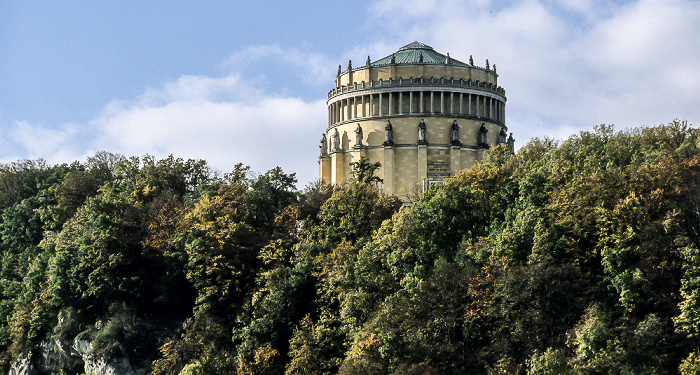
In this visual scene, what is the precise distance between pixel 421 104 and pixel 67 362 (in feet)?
109

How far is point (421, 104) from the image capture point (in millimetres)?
81875

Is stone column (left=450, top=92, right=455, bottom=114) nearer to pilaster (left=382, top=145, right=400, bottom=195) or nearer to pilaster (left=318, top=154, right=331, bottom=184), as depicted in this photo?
pilaster (left=382, top=145, right=400, bottom=195)

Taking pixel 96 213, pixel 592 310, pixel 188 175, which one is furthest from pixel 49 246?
pixel 592 310

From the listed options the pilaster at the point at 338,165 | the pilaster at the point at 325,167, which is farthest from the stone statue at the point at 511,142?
the pilaster at the point at 325,167

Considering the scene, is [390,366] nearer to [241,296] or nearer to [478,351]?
[478,351]

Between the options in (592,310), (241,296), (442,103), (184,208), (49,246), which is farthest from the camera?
(442,103)

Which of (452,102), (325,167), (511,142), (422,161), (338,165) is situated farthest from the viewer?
(325,167)

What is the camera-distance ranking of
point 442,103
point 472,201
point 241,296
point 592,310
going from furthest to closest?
point 442,103 < point 241,296 < point 472,201 < point 592,310

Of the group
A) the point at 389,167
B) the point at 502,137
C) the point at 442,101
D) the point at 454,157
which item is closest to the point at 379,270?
the point at 389,167

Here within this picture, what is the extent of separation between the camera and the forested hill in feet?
157

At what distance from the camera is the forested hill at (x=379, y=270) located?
4775cm

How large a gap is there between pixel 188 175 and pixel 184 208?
7.29 metres

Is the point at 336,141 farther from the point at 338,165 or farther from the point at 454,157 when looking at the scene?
the point at 454,157

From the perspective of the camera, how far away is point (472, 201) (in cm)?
5738
